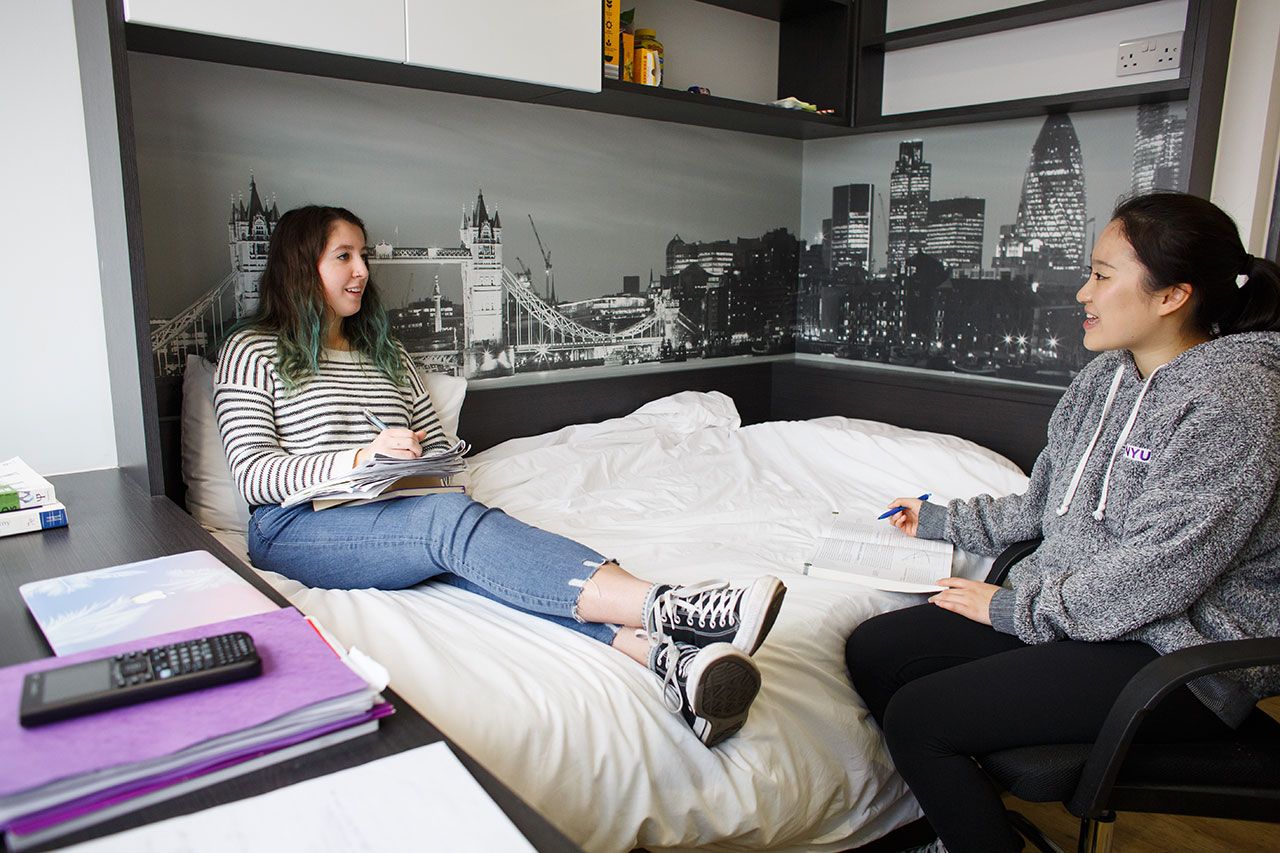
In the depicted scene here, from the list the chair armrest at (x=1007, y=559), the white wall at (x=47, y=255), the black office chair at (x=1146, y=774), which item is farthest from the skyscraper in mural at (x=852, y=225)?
the white wall at (x=47, y=255)

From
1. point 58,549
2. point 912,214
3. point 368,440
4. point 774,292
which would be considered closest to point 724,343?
point 774,292

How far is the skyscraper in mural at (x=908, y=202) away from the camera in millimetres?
3170

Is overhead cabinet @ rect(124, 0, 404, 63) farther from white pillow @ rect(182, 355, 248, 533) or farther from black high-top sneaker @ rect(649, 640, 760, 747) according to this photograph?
black high-top sneaker @ rect(649, 640, 760, 747)

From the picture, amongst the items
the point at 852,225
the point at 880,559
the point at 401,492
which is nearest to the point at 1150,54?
the point at 852,225

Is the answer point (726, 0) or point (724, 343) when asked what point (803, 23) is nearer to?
point (726, 0)

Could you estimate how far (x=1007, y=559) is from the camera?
174cm

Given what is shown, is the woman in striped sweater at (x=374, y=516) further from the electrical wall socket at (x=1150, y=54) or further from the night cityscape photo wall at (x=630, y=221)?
the electrical wall socket at (x=1150, y=54)

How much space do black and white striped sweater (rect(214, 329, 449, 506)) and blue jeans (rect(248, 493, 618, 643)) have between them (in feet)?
0.26

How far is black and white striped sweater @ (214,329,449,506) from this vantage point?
70.3 inches

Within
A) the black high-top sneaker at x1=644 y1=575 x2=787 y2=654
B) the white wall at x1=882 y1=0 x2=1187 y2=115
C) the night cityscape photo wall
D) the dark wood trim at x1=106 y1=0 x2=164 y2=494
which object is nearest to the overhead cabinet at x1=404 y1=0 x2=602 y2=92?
the night cityscape photo wall

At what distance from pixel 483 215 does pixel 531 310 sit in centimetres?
32

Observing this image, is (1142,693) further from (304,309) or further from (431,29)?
(431,29)

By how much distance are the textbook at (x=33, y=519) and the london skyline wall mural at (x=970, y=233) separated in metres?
2.63

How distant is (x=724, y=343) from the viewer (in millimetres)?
3393
